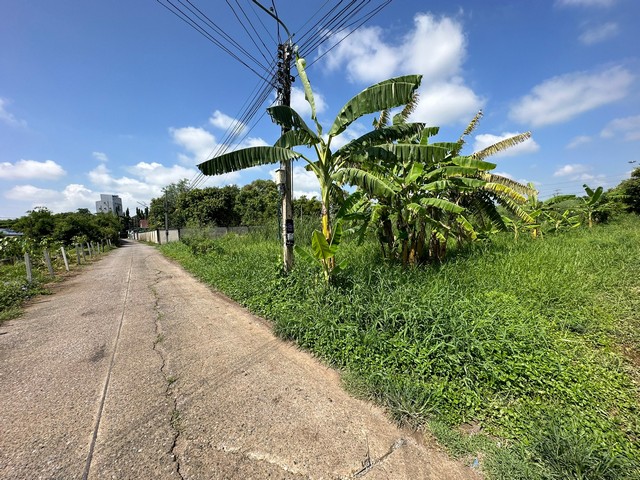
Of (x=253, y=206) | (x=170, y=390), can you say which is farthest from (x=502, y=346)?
(x=253, y=206)

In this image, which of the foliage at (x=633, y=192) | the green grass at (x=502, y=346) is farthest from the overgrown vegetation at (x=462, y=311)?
the foliage at (x=633, y=192)

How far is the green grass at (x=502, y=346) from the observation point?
2012 millimetres

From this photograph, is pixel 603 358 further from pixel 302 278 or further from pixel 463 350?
pixel 302 278

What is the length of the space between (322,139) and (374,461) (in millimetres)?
4497

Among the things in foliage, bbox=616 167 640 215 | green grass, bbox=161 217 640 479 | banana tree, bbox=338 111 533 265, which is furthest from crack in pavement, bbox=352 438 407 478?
foliage, bbox=616 167 640 215

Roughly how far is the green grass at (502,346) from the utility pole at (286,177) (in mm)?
833

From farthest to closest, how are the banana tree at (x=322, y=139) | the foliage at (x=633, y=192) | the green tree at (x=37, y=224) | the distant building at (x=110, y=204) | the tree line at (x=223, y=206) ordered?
1. the distant building at (x=110, y=204)
2. the tree line at (x=223, y=206)
3. the green tree at (x=37, y=224)
4. the foliage at (x=633, y=192)
5. the banana tree at (x=322, y=139)

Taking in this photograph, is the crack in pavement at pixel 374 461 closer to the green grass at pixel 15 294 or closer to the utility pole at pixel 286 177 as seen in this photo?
the utility pole at pixel 286 177

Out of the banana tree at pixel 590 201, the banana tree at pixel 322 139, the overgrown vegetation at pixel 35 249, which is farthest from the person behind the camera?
the banana tree at pixel 590 201

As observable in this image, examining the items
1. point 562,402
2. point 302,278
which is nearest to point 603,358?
point 562,402

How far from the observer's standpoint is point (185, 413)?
8.25ft

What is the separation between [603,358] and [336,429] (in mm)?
2841

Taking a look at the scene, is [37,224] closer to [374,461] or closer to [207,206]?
[207,206]

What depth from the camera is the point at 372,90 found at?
14.7 ft
